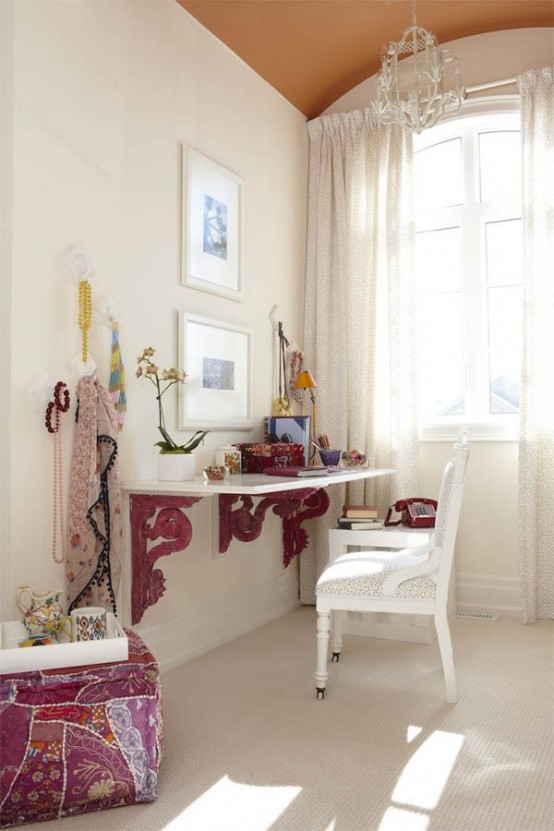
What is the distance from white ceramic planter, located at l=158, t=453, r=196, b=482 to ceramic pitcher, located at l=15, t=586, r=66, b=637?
63cm

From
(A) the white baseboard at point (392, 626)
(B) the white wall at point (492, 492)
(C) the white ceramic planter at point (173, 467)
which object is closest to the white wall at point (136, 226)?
(C) the white ceramic planter at point (173, 467)

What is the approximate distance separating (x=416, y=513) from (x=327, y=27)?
2389 mm

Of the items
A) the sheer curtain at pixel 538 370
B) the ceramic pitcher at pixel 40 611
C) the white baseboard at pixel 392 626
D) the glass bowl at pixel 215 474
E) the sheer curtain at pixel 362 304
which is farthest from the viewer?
the sheer curtain at pixel 362 304

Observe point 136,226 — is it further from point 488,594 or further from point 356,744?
point 488,594

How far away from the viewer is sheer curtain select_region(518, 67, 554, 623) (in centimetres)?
366

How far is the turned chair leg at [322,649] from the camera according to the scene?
101 inches

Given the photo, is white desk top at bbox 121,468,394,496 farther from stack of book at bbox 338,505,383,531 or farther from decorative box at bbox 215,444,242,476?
Answer: stack of book at bbox 338,505,383,531

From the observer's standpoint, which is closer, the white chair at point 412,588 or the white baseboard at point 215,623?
the white chair at point 412,588

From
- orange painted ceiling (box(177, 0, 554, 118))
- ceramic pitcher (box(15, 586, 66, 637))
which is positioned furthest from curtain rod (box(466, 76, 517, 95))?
ceramic pitcher (box(15, 586, 66, 637))

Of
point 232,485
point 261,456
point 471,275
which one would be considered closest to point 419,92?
point 232,485

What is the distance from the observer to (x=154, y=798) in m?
1.90

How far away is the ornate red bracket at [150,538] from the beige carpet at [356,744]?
352mm

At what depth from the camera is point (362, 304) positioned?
4.08 meters

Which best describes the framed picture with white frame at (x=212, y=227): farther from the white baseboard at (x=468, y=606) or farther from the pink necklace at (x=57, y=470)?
the white baseboard at (x=468, y=606)
